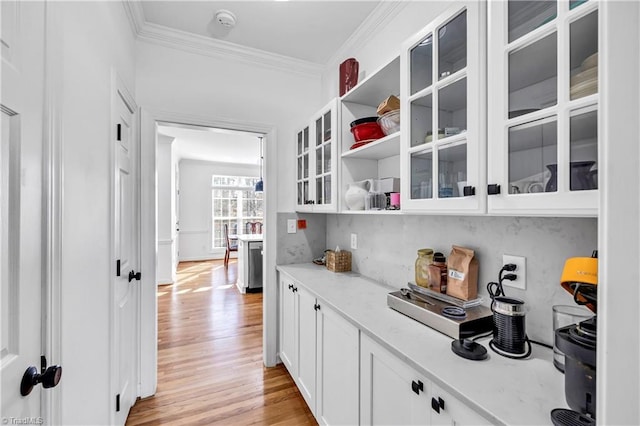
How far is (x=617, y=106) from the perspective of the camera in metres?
0.43

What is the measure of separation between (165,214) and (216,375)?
3.61 meters

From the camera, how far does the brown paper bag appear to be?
125cm

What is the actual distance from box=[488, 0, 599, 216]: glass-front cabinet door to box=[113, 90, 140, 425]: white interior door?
1796 millimetres

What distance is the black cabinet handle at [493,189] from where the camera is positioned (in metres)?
0.89

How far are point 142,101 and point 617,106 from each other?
2.49 metres

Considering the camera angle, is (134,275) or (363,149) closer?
(363,149)

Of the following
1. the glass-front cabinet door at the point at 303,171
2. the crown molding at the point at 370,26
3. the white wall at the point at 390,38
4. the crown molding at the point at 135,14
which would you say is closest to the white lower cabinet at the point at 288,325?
the glass-front cabinet door at the point at 303,171

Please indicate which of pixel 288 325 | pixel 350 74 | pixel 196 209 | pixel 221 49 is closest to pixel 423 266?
pixel 288 325

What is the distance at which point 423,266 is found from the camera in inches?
58.4

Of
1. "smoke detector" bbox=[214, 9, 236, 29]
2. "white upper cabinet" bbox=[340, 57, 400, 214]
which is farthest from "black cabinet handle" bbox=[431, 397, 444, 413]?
"smoke detector" bbox=[214, 9, 236, 29]

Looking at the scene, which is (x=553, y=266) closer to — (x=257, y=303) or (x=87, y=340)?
(x=87, y=340)

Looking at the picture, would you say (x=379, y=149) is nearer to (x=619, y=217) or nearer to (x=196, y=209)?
(x=619, y=217)

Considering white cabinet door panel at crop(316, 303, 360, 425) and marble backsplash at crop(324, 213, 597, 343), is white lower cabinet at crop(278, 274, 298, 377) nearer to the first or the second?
white cabinet door panel at crop(316, 303, 360, 425)

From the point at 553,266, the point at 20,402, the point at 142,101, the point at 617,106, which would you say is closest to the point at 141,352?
the point at 20,402
